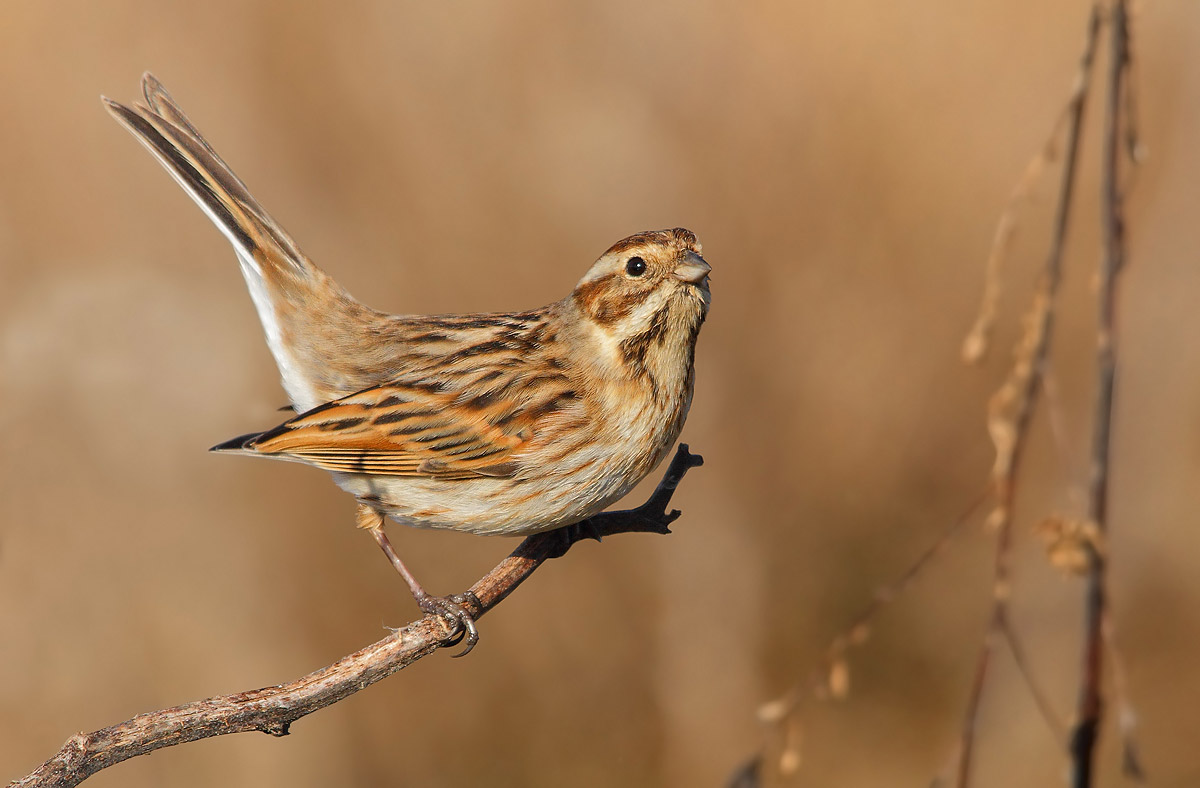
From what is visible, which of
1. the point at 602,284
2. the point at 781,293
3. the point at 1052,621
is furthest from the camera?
the point at 781,293

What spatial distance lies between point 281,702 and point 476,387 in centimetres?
158

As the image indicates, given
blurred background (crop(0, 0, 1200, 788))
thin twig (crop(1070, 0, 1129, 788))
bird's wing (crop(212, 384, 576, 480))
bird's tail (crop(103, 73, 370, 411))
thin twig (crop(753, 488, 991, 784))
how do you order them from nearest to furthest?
thin twig (crop(1070, 0, 1129, 788)), thin twig (crop(753, 488, 991, 784)), bird's wing (crop(212, 384, 576, 480)), bird's tail (crop(103, 73, 370, 411)), blurred background (crop(0, 0, 1200, 788))

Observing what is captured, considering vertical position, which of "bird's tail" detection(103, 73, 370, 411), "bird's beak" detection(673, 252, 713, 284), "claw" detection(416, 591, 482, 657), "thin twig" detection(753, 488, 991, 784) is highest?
"bird's tail" detection(103, 73, 370, 411)

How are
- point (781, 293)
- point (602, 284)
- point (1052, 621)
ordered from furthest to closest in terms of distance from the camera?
point (781, 293) < point (1052, 621) < point (602, 284)

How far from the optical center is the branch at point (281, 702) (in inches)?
95.7

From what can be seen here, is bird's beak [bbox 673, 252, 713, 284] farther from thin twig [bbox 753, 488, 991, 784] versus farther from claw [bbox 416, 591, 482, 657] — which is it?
thin twig [bbox 753, 488, 991, 784]

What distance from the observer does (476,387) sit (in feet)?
13.4

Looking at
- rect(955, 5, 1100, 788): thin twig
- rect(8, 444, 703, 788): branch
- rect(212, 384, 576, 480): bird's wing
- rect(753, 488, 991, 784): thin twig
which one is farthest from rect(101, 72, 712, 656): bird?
rect(955, 5, 1100, 788): thin twig

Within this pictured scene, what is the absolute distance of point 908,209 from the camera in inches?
256

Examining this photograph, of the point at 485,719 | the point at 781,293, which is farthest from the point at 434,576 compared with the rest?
the point at 781,293

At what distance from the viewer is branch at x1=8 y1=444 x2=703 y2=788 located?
2.43m

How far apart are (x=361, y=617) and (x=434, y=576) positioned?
0.48 meters

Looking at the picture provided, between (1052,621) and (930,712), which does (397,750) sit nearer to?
(930,712)

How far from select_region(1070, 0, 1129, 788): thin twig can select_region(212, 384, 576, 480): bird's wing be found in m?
2.28
